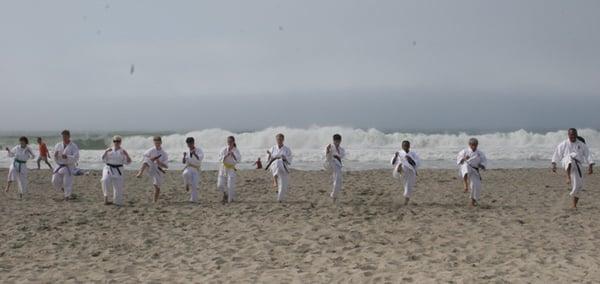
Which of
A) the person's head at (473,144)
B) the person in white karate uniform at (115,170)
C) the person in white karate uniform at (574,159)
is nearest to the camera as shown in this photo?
the person in white karate uniform at (574,159)

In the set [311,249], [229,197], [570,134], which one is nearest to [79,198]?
[229,197]

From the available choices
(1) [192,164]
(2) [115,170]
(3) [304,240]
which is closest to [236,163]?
(1) [192,164]

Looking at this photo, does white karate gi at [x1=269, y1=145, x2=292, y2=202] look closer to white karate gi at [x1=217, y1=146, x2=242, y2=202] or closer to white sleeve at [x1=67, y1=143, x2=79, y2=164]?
white karate gi at [x1=217, y1=146, x2=242, y2=202]

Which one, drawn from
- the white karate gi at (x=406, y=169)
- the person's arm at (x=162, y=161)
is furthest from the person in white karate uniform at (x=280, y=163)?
the white karate gi at (x=406, y=169)

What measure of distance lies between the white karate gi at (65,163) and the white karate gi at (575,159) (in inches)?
380

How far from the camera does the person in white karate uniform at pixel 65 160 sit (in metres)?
12.3

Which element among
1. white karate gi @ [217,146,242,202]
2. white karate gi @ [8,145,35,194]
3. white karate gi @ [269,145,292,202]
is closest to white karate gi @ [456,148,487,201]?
white karate gi @ [269,145,292,202]

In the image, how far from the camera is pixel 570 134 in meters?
11.0

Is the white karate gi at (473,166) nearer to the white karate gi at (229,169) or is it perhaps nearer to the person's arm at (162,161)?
the white karate gi at (229,169)

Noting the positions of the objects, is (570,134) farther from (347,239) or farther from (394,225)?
(347,239)

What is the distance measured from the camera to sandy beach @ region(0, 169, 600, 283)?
21.0 ft

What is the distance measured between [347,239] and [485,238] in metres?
1.90

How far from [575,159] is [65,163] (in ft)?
33.5

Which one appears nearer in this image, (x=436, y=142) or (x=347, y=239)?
(x=347, y=239)
